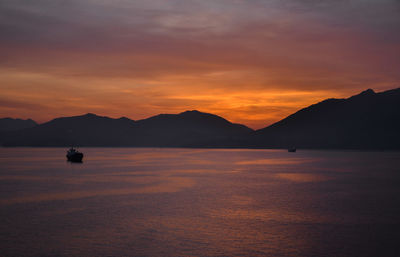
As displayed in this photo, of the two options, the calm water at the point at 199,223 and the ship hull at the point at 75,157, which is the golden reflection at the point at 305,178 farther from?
the ship hull at the point at 75,157

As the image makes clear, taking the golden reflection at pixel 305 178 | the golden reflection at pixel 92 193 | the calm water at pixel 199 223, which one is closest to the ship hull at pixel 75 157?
the golden reflection at pixel 305 178

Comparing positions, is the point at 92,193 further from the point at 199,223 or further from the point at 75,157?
the point at 75,157

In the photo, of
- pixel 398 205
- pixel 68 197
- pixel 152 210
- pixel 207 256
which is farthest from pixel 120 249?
pixel 398 205

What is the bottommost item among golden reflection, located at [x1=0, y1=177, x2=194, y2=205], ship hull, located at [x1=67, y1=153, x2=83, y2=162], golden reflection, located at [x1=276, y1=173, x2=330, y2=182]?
golden reflection, located at [x1=0, y1=177, x2=194, y2=205]

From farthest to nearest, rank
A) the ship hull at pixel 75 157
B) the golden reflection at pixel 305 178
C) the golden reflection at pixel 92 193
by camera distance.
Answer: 1. the ship hull at pixel 75 157
2. the golden reflection at pixel 305 178
3. the golden reflection at pixel 92 193

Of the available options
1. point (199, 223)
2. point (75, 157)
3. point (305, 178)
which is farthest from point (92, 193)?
point (75, 157)

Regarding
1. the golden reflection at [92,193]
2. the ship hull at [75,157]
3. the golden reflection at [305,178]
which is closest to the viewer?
the golden reflection at [92,193]

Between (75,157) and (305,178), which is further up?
(75,157)

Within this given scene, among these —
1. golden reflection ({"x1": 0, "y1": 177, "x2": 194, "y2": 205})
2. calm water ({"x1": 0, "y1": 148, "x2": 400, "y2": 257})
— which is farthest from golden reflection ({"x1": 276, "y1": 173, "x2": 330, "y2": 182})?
golden reflection ({"x1": 0, "y1": 177, "x2": 194, "y2": 205})

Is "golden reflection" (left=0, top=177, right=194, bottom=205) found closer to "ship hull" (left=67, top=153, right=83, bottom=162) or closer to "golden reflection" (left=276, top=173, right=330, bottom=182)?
"golden reflection" (left=276, top=173, right=330, bottom=182)

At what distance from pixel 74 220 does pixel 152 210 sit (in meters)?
7.94

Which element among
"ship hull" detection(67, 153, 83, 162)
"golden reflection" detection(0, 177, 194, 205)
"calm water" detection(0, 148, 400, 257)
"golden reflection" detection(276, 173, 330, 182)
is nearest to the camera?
"calm water" detection(0, 148, 400, 257)

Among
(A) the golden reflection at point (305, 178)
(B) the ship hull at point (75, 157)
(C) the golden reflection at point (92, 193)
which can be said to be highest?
(B) the ship hull at point (75, 157)

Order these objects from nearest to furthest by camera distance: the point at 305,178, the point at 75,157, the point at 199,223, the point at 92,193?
1. the point at 199,223
2. the point at 92,193
3. the point at 305,178
4. the point at 75,157
